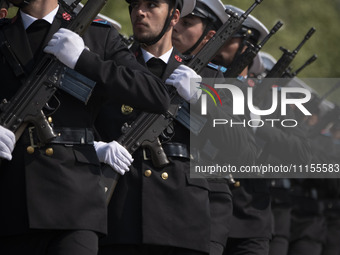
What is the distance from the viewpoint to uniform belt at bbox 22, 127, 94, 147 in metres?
5.00

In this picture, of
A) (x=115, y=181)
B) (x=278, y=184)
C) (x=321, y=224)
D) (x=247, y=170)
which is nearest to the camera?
(x=115, y=181)

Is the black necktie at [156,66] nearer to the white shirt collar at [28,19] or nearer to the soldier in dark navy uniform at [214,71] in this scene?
the soldier in dark navy uniform at [214,71]

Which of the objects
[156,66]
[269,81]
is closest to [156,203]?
[156,66]

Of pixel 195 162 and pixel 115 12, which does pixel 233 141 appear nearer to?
pixel 195 162

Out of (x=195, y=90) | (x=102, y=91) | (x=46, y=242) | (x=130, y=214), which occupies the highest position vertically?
(x=195, y=90)

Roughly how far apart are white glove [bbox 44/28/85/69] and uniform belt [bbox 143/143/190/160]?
1141mm

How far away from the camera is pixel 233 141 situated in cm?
661

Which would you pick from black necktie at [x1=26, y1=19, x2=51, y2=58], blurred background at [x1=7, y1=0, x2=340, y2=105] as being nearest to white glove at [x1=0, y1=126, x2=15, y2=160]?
black necktie at [x1=26, y1=19, x2=51, y2=58]

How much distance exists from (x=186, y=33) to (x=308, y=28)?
653 inches

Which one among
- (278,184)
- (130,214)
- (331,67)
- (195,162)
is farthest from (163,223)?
(331,67)

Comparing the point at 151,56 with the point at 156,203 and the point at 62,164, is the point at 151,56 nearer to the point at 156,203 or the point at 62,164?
the point at 156,203

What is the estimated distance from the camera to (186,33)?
770 cm

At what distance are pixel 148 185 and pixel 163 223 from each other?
0.23 m

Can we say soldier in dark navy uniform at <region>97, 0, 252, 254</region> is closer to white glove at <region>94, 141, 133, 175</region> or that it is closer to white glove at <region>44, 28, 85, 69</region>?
white glove at <region>94, 141, 133, 175</region>
